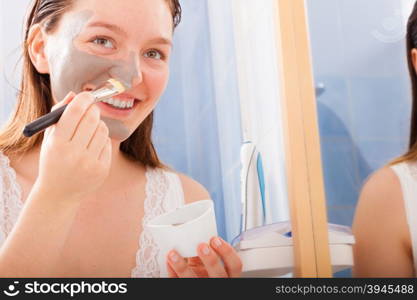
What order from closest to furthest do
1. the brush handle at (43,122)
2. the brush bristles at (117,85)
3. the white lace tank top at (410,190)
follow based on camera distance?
the brush handle at (43,122) < the brush bristles at (117,85) < the white lace tank top at (410,190)

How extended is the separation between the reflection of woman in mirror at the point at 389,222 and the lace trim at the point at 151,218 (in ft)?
1.07

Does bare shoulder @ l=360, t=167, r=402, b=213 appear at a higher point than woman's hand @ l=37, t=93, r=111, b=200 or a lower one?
lower

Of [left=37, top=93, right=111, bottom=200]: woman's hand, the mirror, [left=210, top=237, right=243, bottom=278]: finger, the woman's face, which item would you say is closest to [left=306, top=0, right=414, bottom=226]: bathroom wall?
the mirror

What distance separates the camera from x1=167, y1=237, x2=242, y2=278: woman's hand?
0.92 metres

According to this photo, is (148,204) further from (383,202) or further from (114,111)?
(383,202)

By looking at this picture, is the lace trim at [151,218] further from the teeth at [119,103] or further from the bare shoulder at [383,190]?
the bare shoulder at [383,190]

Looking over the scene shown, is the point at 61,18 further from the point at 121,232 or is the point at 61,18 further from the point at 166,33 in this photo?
the point at 121,232

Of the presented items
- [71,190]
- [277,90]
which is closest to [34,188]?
[71,190]

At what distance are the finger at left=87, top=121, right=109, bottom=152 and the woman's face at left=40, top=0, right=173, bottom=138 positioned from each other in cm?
8

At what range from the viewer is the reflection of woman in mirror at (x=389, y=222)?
3.29ft

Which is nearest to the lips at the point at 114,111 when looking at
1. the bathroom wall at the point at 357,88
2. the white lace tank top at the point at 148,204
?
the white lace tank top at the point at 148,204

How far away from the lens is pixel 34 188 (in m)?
0.84

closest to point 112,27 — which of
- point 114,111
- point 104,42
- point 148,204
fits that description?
point 104,42

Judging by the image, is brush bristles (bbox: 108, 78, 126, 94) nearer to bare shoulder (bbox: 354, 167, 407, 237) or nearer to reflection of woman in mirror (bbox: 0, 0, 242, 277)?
reflection of woman in mirror (bbox: 0, 0, 242, 277)
